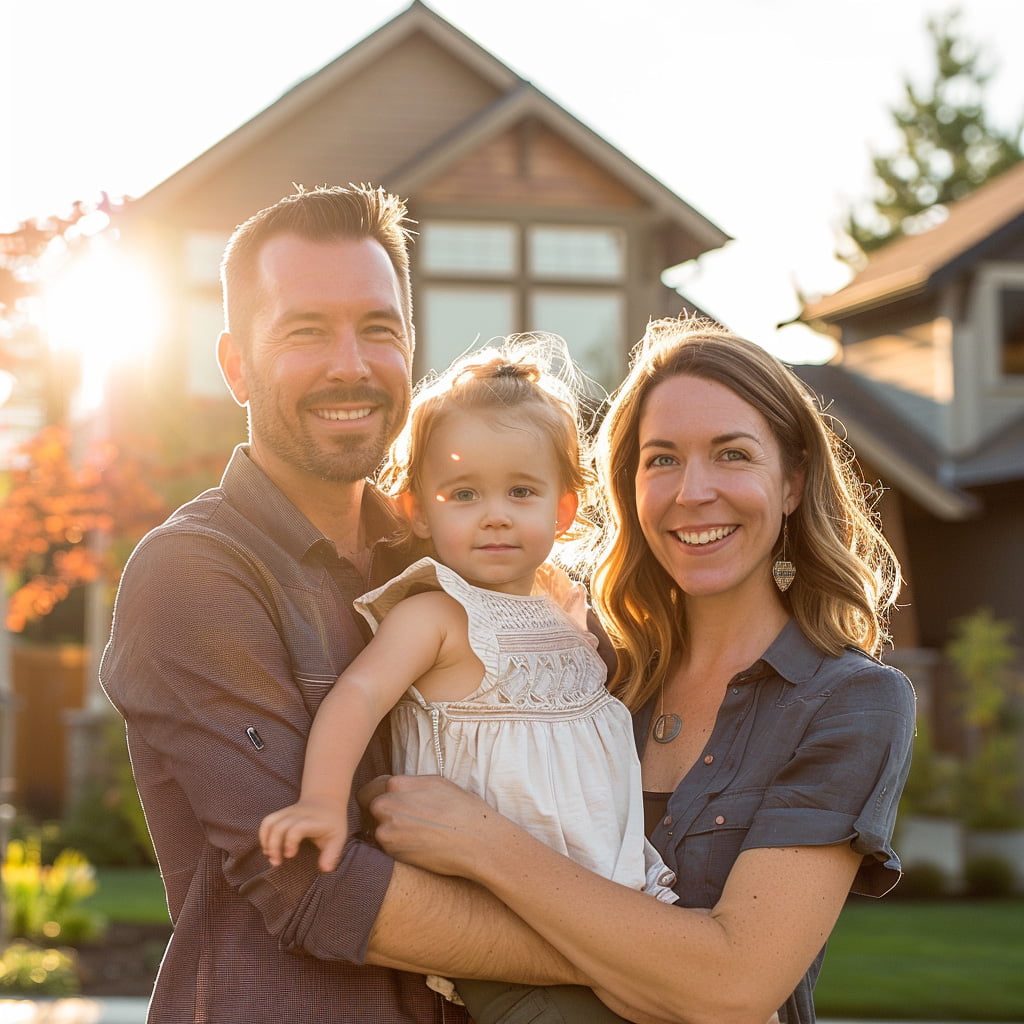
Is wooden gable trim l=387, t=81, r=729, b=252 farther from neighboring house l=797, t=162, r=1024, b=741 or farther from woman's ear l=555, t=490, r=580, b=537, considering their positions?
woman's ear l=555, t=490, r=580, b=537

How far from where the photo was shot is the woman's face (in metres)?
3.04

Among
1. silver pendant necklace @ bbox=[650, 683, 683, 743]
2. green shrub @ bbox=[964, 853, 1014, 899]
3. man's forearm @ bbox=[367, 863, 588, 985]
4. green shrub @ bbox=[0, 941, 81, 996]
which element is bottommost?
green shrub @ bbox=[964, 853, 1014, 899]

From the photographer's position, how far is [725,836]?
279cm

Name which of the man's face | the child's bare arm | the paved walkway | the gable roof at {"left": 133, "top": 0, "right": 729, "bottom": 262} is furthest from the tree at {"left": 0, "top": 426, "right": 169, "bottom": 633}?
the child's bare arm

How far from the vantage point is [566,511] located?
3258 millimetres

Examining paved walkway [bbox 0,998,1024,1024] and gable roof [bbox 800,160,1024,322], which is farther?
gable roof [bbox 800,160,1024,322]

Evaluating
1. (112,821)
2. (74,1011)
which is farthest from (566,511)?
(112,821)

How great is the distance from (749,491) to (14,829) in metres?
12.9

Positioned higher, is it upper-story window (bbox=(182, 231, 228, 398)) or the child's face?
upper-story window (bbox=(182, 231, 228, 398))

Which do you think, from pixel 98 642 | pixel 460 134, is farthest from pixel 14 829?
pixel 460 134

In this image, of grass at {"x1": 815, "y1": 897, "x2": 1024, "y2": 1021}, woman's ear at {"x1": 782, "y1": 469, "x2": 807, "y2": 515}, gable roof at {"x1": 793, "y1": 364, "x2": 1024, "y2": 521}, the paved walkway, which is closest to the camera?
woman's ear at {"x1": 782, "y1": 469, "x2": 807, "y2": 515}

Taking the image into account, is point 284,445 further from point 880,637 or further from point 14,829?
point 14,829

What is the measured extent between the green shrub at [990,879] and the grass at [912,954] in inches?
11.7

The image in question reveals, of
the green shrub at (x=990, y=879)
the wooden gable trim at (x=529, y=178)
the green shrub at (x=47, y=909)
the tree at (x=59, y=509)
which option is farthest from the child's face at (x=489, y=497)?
the wooden gable trim at (x=529, y=178)
